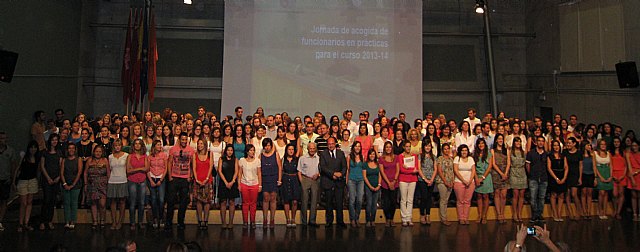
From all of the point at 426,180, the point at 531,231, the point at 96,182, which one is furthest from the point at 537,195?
the point at 96,182

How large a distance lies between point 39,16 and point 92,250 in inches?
265

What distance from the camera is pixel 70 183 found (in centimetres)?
816

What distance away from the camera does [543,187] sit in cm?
902

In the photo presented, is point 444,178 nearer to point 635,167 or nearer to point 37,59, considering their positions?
point 635,167

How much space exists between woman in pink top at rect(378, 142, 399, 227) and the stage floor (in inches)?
10.3

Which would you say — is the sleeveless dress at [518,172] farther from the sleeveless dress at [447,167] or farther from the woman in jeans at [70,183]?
the woman in jeans at [70,183]

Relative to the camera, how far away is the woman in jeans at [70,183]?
26.8 feet

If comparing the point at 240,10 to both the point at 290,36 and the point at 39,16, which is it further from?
the point at 39,16

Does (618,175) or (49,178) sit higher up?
(618,175)

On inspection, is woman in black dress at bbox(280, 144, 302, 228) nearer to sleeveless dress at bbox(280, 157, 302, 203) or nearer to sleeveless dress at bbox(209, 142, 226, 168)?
sleeveless dress at bbox(280, 157, 302, 203)

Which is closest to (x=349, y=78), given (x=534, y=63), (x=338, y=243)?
(x=534, y=63)

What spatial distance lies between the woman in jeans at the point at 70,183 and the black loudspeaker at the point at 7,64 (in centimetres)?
254

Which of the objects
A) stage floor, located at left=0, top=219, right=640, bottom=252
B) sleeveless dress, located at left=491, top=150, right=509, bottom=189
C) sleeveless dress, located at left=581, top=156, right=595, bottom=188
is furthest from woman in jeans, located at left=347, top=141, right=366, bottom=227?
sleeveless dress, located at left=581, top=156, right=595, bottom=188

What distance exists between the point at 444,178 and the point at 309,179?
208 centimetres
